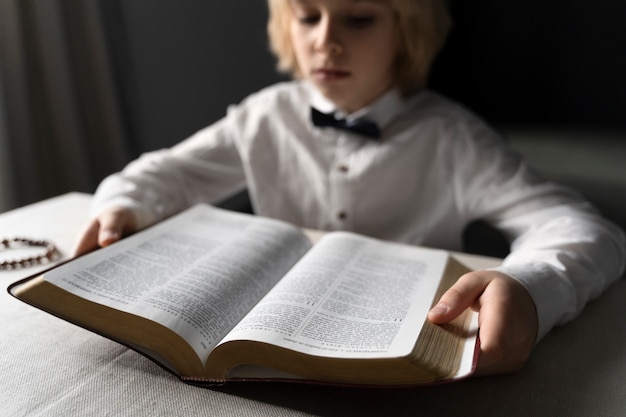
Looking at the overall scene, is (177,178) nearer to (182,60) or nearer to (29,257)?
(29,257)

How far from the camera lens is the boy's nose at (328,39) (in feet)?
2.63

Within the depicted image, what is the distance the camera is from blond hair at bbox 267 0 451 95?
884 millimetres

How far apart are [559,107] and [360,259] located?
0.78 m

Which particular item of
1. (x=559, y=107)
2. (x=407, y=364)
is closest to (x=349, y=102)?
(x=559, y=107)

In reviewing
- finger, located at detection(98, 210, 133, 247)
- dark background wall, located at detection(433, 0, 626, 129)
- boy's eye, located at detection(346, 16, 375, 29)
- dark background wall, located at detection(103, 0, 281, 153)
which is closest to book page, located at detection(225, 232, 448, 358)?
finger, located at detection(98, 210, 133, 247)

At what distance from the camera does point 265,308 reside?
0.48 metres

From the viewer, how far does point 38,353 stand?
0.49m

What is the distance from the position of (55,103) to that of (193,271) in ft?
3.38

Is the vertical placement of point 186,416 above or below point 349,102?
below

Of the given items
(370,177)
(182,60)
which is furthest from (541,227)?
(182,60)

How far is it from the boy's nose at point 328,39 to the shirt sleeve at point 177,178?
31 cm

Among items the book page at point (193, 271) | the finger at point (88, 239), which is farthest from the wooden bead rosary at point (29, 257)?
the book page at point (193, 271)

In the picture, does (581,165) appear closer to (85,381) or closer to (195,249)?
(195,249)

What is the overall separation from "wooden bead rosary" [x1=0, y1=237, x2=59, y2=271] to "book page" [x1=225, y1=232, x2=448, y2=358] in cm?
35
